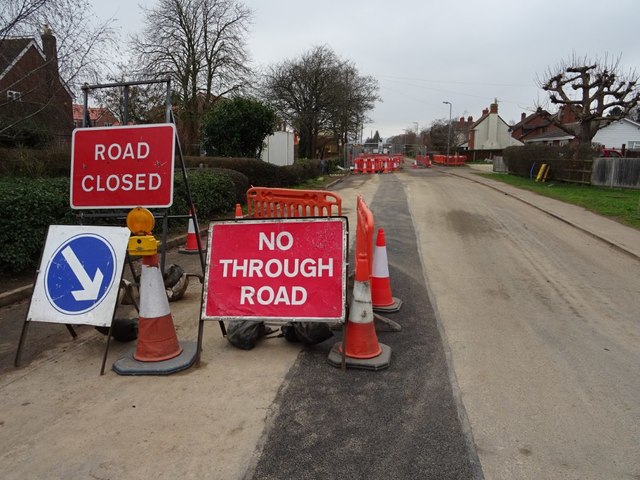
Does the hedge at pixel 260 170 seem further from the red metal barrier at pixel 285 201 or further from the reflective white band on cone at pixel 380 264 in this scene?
the reflective white band on cone at pixel 380 264

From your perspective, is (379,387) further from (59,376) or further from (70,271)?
(70,271)

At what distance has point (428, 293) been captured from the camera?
611cm

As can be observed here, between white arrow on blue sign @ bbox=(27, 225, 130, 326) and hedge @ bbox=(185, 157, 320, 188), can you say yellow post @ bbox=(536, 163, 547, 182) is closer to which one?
hedge @ bbox=(185, 157, 320, 188)

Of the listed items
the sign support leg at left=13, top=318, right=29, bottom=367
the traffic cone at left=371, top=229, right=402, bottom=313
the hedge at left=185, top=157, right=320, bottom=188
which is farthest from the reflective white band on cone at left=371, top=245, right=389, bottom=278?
the hedge at left=185, top=157, right=320, bottom=188

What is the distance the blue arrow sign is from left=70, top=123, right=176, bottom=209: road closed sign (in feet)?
2.08

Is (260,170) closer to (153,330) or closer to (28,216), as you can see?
(28,216)

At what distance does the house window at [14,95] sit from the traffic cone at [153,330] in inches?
190

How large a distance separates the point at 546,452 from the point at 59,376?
11.6ft

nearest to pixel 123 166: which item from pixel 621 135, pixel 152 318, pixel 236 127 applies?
pixel 152 318

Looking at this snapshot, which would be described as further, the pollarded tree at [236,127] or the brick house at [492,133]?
the brick house at [492,133]

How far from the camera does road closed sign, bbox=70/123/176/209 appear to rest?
4555mm

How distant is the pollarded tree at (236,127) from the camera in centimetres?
1922

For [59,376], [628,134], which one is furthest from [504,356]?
[628,134]

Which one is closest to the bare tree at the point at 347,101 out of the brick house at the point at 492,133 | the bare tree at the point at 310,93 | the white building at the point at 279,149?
the bare tree at the point at 310,93
